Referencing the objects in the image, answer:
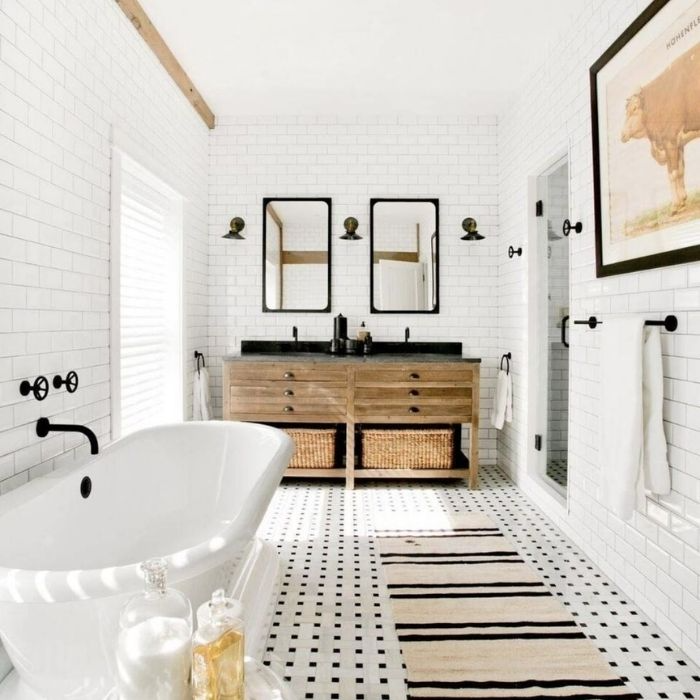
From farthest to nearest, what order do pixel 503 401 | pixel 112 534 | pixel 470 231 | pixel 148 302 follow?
pixel 470 231, pixel 503 401, pixel 148 302, pixel 112 534

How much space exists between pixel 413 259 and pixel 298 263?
946mm

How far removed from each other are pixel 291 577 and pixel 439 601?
69 cm

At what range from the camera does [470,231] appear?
13.6 ft

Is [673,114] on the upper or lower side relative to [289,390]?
upper

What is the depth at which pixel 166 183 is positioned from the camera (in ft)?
11.2

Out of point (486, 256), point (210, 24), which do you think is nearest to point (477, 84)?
point (486, 256)

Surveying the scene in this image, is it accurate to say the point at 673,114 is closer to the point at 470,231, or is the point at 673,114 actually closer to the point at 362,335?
the point at 470,231

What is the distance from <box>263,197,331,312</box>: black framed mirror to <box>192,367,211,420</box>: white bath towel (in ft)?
2.51

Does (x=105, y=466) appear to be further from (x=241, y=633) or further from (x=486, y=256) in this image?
(x=486, y=256)

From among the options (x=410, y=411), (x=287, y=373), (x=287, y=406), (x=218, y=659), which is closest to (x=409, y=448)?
(x=410, y=411)

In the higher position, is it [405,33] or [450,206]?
[405,33]

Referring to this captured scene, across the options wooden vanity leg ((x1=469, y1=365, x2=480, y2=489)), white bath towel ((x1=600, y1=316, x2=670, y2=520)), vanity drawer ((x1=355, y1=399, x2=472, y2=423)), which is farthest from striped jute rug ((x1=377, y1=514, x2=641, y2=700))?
vanity drawer ((x1=355, y1=399, x2=472, y2=423))

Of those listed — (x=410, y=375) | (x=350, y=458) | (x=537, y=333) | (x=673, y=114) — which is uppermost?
(x=673, y=114)

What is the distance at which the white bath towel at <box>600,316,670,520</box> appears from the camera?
6.58ft
